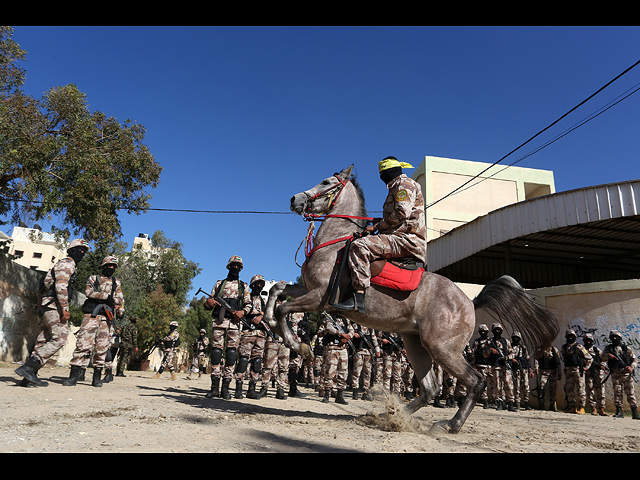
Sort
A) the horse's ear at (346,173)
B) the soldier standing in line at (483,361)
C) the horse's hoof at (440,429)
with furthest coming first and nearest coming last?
the soldier standing in line at (483,361) < the horse's ear at (346,173) < the horse's hoof at (440,429)

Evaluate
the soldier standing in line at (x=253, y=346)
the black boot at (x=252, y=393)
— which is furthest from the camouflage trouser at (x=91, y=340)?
the black boot at (x=252, y=393)

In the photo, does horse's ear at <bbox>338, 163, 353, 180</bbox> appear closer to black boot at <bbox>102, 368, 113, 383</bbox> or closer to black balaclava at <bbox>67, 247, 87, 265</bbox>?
black balaclava at <bbox>67, 247, 87, 265</bbox>

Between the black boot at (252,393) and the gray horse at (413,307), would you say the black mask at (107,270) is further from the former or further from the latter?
the gray horse at (413,307)

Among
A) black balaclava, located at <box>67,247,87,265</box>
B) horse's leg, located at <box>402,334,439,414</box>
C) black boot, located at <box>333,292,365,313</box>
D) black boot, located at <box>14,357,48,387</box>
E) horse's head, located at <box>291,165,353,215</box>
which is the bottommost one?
black boot, located at <box>14,357,48,387</box>

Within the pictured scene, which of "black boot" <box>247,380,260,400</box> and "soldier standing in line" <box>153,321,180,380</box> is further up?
"soldier standing in line" <box>153,321,180,380</box>

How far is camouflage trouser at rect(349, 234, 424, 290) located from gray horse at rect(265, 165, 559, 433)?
0.21m

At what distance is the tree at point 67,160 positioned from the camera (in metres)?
13.7

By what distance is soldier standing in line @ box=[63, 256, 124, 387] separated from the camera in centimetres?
859

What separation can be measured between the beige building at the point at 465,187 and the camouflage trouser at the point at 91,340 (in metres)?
22.9

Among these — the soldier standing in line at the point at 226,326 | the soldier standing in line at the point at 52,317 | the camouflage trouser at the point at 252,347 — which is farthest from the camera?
the camouflage trouser at the point at 252,347

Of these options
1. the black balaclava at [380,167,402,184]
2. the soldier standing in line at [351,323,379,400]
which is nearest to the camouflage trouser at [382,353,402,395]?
the soldier standing in line at [351,323,379,400]

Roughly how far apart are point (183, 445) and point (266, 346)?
624cm
